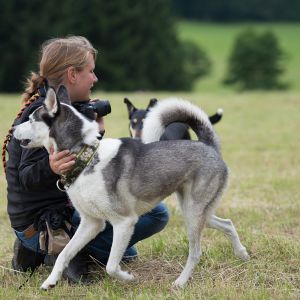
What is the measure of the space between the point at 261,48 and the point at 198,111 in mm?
52300

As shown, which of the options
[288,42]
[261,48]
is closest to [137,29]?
[261,48]

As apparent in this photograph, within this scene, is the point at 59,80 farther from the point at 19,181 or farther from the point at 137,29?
the point at 137,29

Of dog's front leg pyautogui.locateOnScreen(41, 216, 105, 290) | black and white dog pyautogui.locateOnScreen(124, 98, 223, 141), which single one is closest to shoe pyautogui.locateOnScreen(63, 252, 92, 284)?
dog's front leg pyautogui.locateOnScreen(41, 216, 105, 290)

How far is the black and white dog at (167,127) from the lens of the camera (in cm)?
789

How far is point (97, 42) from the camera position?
144 ft

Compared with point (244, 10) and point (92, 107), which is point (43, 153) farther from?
point (244, 10)

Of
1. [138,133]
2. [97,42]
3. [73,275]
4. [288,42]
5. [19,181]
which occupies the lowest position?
[288,42]

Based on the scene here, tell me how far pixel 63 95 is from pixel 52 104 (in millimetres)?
259

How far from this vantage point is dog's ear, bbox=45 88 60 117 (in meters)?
4.33

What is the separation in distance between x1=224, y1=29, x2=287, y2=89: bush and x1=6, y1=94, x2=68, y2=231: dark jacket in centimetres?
4949

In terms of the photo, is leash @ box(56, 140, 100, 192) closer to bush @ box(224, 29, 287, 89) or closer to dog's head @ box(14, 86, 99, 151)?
dog's head @ box(14, 86, 99, 151)

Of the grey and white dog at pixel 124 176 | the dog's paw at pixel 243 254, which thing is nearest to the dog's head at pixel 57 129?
the grey and white dog at pixel 124 176

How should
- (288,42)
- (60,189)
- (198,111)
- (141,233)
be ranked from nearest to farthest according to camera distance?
(60,189) < (198,111) < (141,233) < (288,42)

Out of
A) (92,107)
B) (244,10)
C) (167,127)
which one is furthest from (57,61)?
(244,10)
